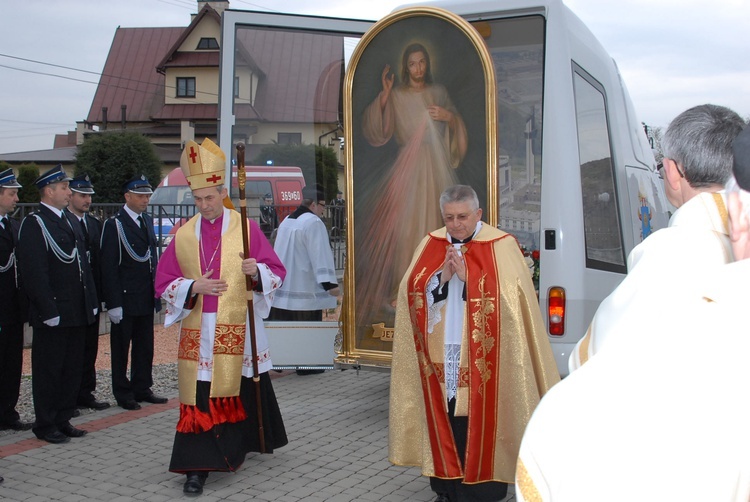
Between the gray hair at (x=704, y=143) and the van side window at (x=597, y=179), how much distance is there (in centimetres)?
325

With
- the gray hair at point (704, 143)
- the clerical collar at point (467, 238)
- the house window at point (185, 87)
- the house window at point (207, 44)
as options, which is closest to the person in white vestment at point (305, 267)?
the clerical collar at point (467, 238)

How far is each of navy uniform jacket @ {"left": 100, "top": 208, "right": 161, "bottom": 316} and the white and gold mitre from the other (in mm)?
2279

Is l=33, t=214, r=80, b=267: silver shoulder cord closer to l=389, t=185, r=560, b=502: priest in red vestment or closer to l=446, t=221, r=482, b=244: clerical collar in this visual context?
l=389, t=185, r=560, b=502: priest in red vestment

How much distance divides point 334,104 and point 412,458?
11.8 feet

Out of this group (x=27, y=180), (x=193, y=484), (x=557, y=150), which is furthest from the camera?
(x=27, y=180)

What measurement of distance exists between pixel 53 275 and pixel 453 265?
→ 3425 millimetres

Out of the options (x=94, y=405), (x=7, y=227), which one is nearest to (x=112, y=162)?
(x=94, y=405)

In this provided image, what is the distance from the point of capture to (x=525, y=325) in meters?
4.59

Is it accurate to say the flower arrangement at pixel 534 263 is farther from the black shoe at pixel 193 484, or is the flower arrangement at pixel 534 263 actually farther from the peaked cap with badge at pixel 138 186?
the peaked cap with badge at pixel 138 186

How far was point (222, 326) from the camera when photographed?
5297mm

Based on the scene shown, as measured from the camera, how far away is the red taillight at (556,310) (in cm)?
566

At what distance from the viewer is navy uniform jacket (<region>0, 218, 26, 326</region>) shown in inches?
253

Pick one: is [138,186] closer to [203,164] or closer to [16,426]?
[16,426]

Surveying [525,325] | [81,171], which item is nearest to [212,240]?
[525,325]
